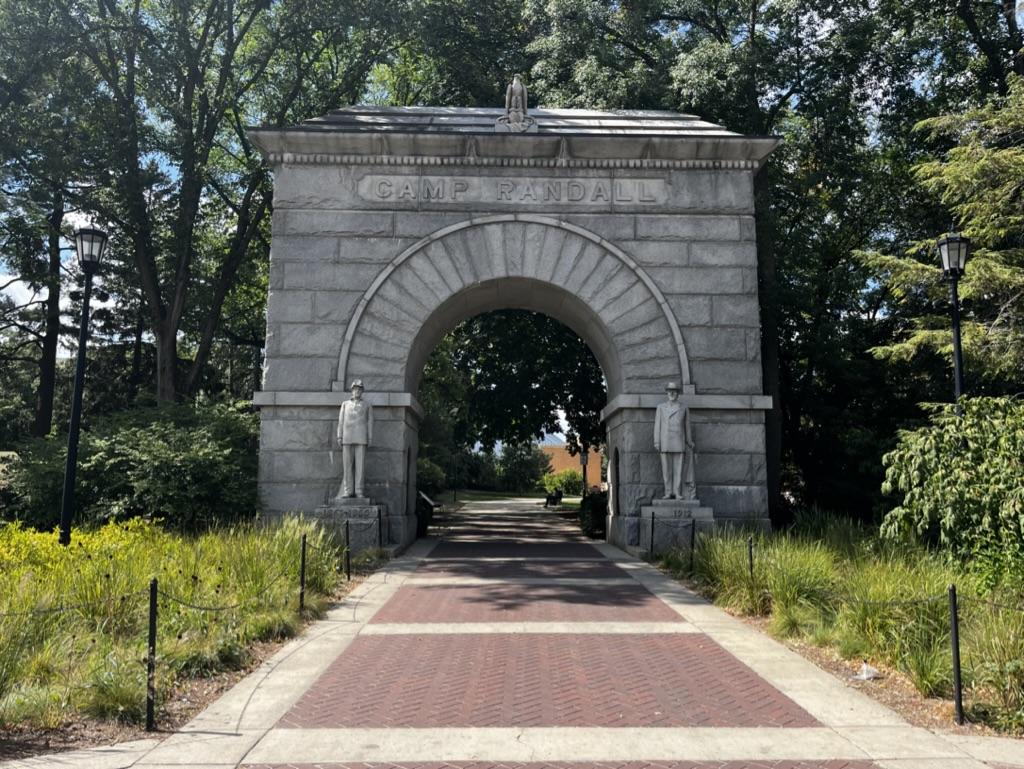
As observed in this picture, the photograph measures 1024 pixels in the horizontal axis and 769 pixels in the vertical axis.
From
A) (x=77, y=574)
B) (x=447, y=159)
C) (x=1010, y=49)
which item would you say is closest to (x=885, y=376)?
(x=1010, y=49)

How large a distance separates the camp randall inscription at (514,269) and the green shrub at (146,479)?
0.97 metres

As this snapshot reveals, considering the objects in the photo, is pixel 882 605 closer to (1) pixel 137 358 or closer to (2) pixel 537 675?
(2) pixel 537 675

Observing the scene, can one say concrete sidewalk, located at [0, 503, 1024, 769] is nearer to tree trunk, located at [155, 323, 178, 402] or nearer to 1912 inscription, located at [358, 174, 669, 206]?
1912 inscription, located at [358, 174, 669, 206]

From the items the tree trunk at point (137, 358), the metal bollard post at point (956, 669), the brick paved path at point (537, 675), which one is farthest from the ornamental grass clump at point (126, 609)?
the tree trunk at point (137, 358)

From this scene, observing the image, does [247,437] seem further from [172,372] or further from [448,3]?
[448,3]

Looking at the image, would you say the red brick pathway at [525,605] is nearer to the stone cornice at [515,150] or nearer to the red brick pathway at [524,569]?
the red brick pathway at [524,569]

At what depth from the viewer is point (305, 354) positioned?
57.1 ft

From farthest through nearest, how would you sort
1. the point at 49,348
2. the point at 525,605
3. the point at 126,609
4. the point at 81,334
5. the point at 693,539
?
1. the point at 49,348
2. the point at 693,539
3. the point at 81,334
4. the point at 525,605
5. the point at 126,609

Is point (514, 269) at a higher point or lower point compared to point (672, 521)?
higher

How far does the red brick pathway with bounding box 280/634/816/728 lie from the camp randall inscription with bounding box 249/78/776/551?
8826 millimetres

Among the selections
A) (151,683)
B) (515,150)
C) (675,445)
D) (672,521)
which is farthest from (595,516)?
(151,683)

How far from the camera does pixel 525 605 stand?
10844 millimetres

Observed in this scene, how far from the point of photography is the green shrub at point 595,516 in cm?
2266

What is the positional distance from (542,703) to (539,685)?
518 mm
